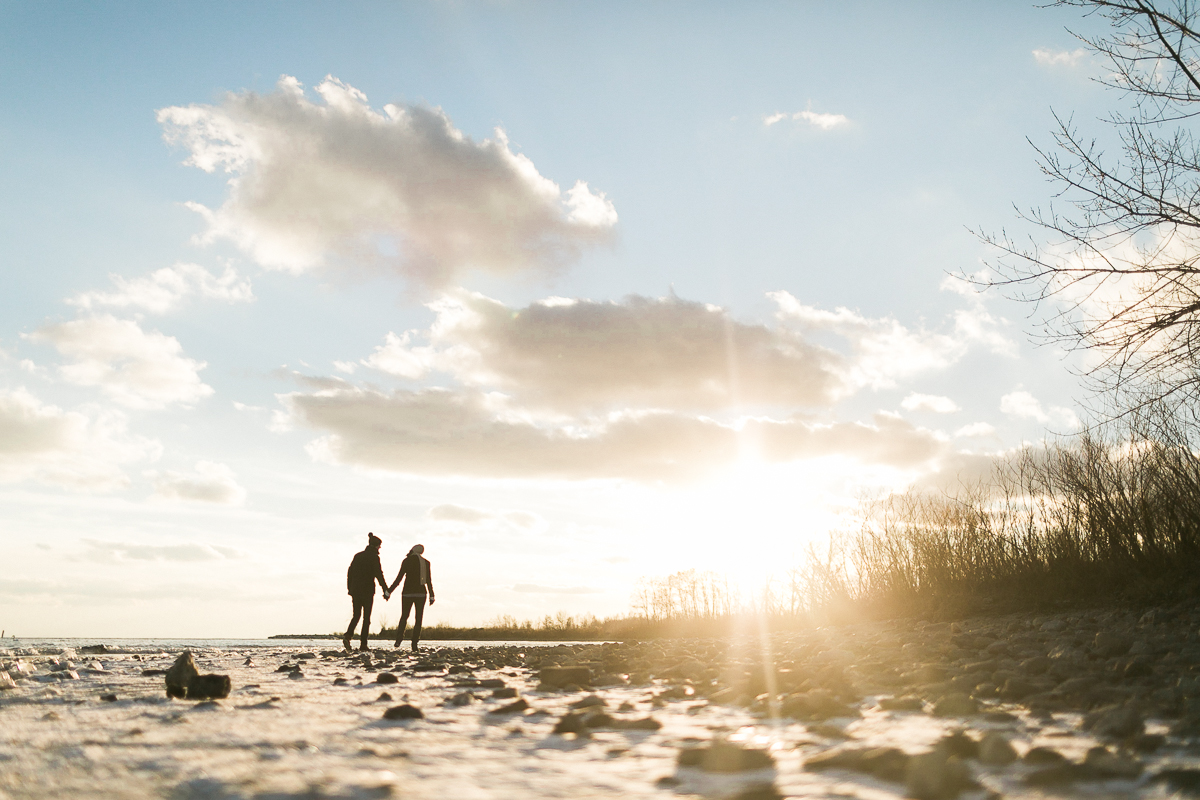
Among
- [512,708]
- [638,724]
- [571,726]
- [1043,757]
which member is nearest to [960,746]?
[1043,757]

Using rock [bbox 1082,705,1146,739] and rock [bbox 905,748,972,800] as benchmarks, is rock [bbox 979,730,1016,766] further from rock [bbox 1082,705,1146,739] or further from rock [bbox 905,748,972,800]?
rock [bbox 1082,705,1146,739]

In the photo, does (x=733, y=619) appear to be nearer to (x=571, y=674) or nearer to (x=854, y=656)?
(x=854, y=656)

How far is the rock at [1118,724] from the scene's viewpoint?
137 inches

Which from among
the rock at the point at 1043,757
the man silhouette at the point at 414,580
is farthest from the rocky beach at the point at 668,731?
the man silhouette at the point at 414,580

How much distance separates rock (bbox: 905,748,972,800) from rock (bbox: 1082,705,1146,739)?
108 cm

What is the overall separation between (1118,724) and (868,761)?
1440mm

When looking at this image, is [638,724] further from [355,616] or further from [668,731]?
[355,616]

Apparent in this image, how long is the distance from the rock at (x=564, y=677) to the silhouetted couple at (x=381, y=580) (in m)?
6.91

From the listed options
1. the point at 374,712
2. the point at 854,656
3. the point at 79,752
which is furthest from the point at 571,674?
the point at 79,752

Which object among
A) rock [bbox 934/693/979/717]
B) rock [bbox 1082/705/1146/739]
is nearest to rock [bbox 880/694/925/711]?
rock [bbox 934/693/979/717]

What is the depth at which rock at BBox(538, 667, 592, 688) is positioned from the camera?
7.20 meters

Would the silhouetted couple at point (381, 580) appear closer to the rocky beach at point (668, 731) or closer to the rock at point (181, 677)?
the rocky beach at point (668, 731)

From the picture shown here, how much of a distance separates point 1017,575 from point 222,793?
43.3 feet

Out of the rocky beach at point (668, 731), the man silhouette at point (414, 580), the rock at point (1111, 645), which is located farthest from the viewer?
the man silhouette at point (414, 580)
